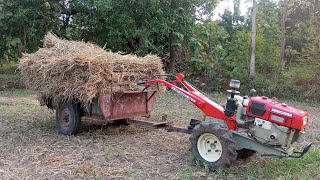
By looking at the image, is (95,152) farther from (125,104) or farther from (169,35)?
(169,35)

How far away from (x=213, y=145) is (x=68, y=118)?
3.33m

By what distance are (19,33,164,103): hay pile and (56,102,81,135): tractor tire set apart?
25 centimetres

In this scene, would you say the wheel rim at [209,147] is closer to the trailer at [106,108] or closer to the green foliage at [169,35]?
the trailer at [106,108]

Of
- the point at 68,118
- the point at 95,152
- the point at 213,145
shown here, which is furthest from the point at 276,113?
the point at 68,118

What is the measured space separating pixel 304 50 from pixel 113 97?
9686 millimetres

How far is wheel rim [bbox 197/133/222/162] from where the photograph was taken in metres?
5.01

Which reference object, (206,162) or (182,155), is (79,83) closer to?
(182,155)

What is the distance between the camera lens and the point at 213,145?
200 inches

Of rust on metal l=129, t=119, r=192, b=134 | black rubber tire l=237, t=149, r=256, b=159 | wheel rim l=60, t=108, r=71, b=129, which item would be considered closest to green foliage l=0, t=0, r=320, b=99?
wheel rim l=60, t=108, r=71, b=129

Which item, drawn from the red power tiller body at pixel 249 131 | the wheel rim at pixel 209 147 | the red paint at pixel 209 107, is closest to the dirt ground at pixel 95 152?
the wheel rim at pixel 209 147

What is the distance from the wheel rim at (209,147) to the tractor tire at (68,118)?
2826 mm

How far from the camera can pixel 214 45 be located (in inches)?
690

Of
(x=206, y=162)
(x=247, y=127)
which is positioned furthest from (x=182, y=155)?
(x=247, y=127)

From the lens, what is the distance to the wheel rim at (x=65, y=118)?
712cm
